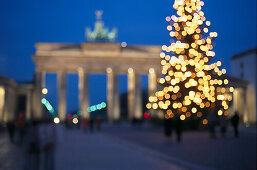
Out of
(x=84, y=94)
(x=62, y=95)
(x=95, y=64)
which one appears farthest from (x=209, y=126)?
(x=62, y=95)

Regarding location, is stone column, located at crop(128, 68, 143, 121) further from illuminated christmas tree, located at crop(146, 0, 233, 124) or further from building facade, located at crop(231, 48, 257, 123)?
illuminated christmas tree, located at crop(146, 0, 233, 124)

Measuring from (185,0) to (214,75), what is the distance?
22.7 ft

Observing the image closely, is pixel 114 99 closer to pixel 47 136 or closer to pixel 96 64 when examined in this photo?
pixel 96 64

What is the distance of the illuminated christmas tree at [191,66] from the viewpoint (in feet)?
106

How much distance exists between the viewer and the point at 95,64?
272 feet

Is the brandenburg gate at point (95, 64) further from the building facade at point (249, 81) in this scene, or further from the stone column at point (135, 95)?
the building facade at point (249, 81)

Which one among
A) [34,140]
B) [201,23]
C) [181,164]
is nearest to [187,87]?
[201,23]

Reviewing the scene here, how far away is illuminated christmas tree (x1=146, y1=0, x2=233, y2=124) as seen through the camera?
3228 centimetres

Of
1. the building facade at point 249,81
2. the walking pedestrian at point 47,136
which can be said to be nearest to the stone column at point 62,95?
the building facade at point 249,81

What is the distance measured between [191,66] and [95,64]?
51.2 meters

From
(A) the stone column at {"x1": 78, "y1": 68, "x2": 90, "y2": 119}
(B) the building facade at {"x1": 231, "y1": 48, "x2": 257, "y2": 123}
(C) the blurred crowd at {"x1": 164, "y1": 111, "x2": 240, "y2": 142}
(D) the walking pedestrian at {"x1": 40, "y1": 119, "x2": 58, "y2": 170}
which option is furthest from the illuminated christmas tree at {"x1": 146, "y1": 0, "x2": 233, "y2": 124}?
(A) the stone column at {"x1": 78, "y1": 68, "x2": 90, "y2": 119}

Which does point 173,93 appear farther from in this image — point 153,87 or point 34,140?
point 153,87

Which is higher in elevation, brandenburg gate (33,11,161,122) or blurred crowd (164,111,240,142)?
brandenburg gate (33,11,161,122)

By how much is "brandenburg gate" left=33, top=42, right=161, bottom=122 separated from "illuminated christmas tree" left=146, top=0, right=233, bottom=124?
1911 inches
